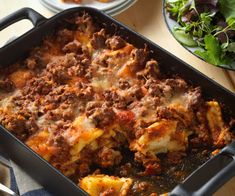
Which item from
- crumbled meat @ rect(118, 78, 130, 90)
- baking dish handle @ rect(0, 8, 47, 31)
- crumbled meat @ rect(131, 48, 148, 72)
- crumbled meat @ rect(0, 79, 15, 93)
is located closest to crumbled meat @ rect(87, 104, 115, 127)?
crumbled meat @ rect(118, 78, 130, 90)

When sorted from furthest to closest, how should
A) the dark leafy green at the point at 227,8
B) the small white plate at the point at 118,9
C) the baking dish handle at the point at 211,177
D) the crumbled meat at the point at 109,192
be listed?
the small white plate at the point at 118,9
the dark leafy green at the point at 227,8
the crumbled meat at the point at 109,192
the baking dish handle at the point at 211,177

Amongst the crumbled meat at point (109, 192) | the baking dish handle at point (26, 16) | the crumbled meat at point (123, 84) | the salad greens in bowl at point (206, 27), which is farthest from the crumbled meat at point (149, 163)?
the baking dish handle at point (26, 16)

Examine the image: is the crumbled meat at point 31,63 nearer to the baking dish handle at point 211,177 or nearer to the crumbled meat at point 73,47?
the crumbled meat at point 73,47

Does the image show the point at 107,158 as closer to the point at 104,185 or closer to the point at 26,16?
the point at 104,185

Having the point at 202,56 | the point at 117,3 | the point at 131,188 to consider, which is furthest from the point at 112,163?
the point at 117,3

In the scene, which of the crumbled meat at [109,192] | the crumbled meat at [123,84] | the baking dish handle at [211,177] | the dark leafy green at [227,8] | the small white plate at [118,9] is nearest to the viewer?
the baking dish handle at [211,177]

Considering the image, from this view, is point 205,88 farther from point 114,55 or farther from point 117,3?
point 117,3

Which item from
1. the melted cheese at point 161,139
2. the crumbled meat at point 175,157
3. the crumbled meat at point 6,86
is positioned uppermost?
the crumbled meat at point 6,86

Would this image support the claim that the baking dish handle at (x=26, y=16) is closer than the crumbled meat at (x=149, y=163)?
No

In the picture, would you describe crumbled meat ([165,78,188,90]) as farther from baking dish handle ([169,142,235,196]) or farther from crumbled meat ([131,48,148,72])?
baking dish handle ([169,142,235,196])
